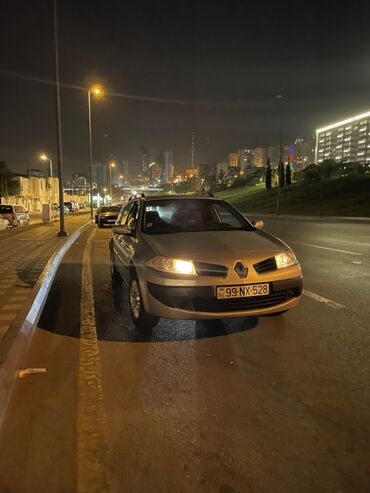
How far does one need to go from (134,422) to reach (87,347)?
1.74 m

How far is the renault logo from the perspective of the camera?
4.41 m

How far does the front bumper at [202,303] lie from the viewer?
4375mm

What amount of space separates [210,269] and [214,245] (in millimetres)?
451

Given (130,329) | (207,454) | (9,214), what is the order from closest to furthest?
(207,454) → (130,329) → (9,214)

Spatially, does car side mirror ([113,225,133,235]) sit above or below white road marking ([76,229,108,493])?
above

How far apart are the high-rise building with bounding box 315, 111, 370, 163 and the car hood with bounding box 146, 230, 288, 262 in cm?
15208

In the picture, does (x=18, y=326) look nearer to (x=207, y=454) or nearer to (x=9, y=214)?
(x=207, y=454)

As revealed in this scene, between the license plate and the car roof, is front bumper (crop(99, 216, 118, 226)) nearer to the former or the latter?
the car roof

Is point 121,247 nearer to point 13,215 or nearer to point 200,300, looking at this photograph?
point 200,300

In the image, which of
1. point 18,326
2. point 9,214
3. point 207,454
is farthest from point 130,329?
point 9,214

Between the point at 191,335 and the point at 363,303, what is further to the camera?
the point at 363,303

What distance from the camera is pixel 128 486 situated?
2.38m

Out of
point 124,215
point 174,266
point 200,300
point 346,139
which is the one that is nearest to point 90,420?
point 200,300

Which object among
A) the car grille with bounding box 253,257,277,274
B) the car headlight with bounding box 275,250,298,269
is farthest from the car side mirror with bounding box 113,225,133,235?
the car headlight with bounding box 275,250,298,269
